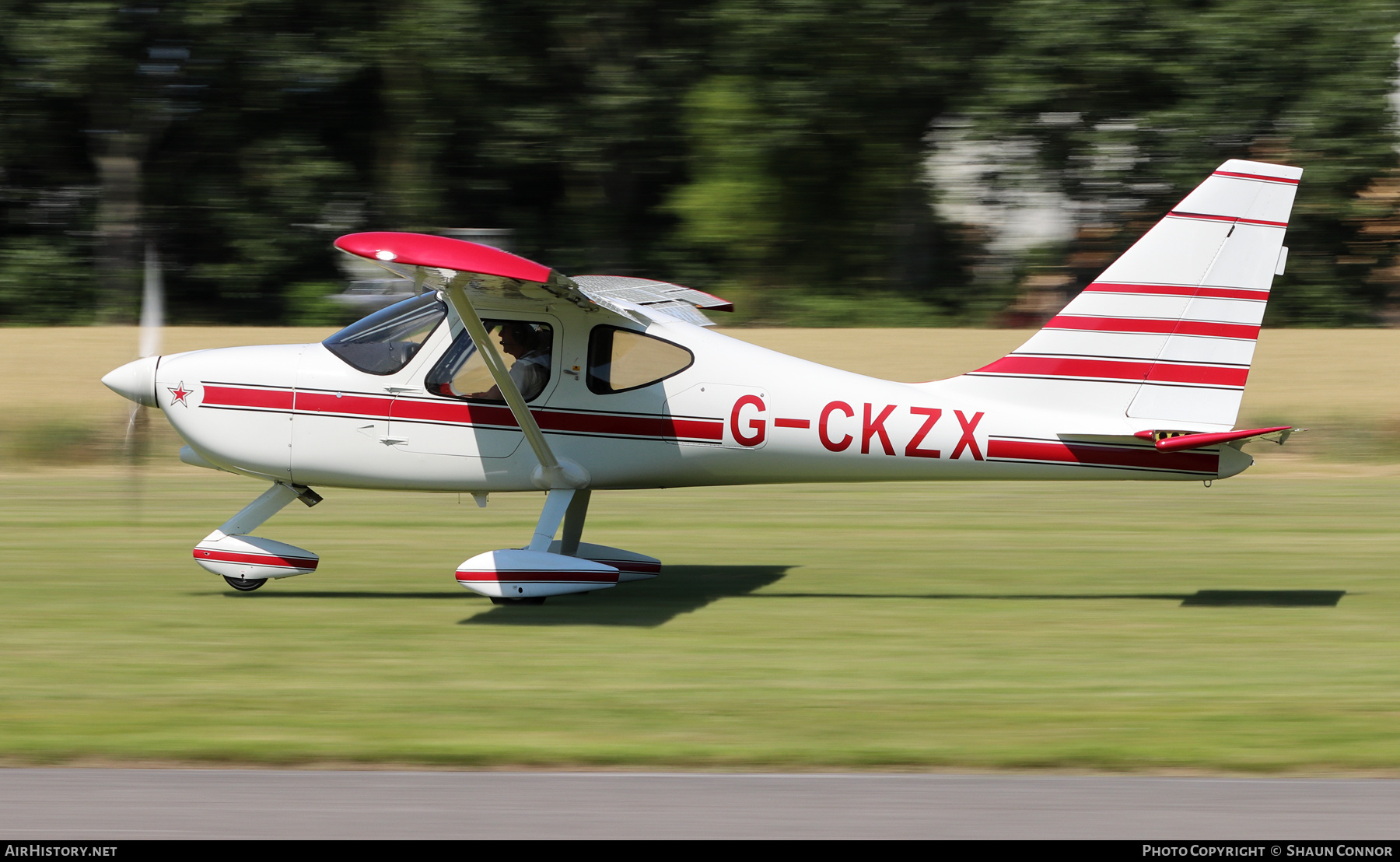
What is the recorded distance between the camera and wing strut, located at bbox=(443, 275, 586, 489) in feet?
27.9

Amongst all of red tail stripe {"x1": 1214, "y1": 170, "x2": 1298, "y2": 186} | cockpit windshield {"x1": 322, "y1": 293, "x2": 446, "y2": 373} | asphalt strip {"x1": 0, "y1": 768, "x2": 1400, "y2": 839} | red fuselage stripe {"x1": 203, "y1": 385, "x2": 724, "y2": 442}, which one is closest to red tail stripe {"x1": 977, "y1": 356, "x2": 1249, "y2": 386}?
red tail stripe {"x1": 1214, "y1": 170, "x2": 1298, "y2": 186}

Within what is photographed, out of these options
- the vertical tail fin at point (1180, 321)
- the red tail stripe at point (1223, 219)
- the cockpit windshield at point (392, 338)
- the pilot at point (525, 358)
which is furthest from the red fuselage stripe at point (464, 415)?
the red tail stripe at point (1223, 219)

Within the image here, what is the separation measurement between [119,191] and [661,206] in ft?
31.9

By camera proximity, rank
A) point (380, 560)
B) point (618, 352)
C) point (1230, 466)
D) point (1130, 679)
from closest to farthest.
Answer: point (1130, 679) < point (1230, 466) < point (618, 352) < point (380, 560)

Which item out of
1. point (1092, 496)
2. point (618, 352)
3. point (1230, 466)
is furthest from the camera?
point (1092, 496)

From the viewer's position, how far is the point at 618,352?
925cm

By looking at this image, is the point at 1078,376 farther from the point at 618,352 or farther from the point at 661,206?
the point at 661,206

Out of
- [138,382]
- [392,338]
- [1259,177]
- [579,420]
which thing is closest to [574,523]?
[579,420]

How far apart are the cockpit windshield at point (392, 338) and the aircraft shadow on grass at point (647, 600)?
68.0 inches

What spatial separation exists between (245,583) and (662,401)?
2993 millimetres

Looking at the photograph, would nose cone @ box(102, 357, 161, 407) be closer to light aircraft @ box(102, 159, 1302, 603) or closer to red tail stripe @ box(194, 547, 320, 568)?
light aircraft @ box(102, 159, 1302, 603)

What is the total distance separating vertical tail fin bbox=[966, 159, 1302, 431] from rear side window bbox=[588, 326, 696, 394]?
6.87 feet

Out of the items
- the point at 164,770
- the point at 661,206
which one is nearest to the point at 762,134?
the point at 661,206

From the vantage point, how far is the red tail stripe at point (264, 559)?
9.38 metres
